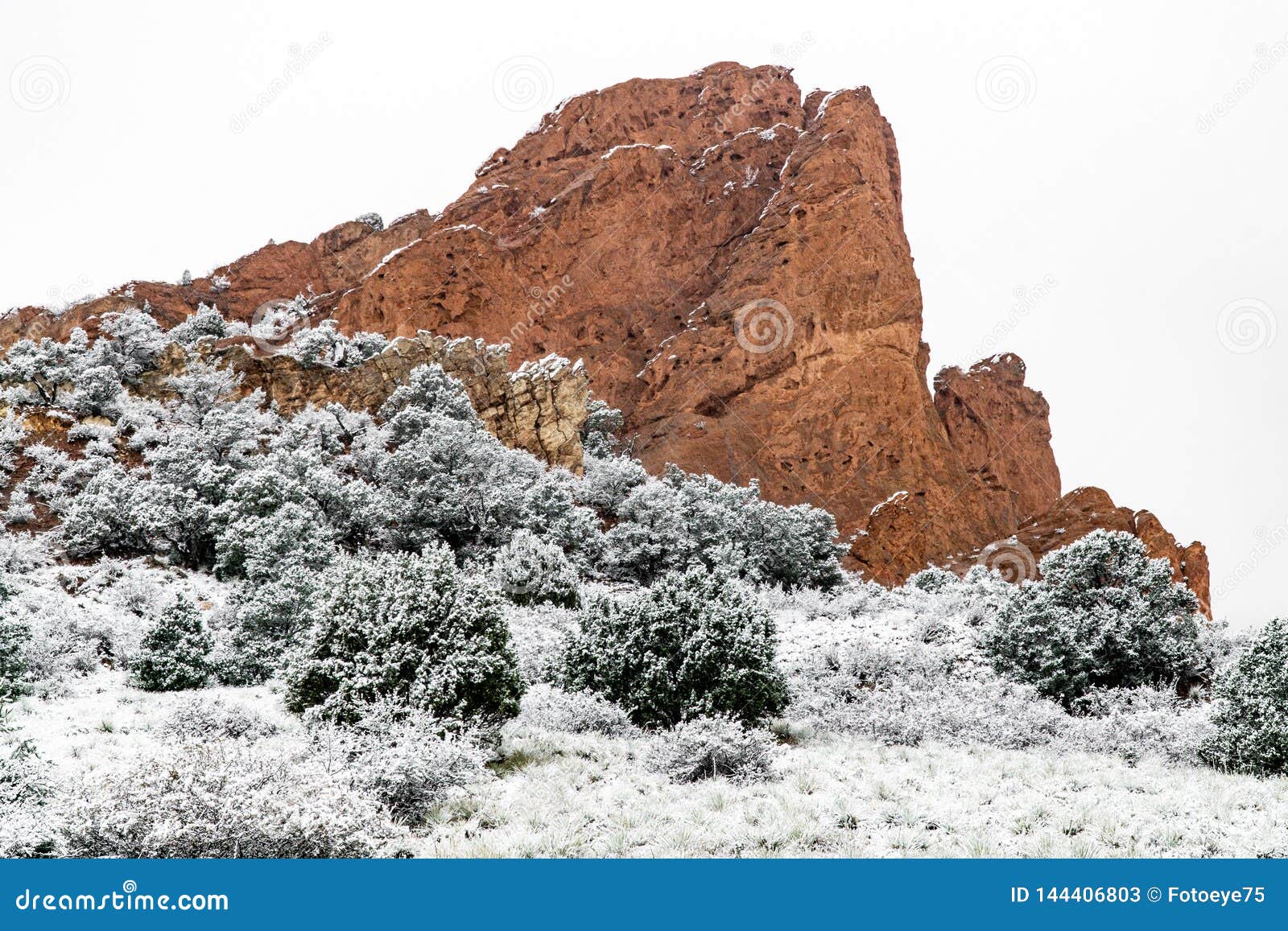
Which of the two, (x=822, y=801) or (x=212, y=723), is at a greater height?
(x=212, y=723)

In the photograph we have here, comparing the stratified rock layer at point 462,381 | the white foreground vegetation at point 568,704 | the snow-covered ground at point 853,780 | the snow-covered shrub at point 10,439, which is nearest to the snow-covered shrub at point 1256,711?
the white foreground vegetation at point 568,704

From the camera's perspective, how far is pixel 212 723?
11.6 m

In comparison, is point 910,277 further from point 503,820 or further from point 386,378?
point 503,820

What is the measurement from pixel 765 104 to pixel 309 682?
65.1m

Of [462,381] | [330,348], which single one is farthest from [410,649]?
[330,348]

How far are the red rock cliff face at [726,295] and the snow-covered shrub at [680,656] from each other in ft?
105

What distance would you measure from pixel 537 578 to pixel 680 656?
11.8 meters

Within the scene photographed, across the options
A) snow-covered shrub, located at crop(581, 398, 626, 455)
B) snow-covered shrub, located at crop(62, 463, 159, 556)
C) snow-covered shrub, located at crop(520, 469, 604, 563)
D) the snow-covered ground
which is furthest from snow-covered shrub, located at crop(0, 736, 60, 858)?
snow-covered shrub, located at crop(581, 398, 626, 455)

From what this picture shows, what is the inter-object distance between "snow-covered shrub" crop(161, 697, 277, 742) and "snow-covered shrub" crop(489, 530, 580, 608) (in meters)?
12.6

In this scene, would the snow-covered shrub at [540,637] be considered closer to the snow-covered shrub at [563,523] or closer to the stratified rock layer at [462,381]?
the snow-covered shrub at [563,523]

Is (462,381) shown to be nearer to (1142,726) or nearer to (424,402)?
(424,402)

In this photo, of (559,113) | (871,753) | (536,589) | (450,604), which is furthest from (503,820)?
(559,113)

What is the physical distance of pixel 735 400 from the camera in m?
53.4

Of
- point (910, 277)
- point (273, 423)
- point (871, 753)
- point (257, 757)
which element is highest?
point (910, 277)
